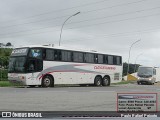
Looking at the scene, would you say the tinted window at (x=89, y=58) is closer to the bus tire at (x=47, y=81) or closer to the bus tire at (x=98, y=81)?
the bus tire at (x=98, y=81)

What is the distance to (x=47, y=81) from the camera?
30078mm

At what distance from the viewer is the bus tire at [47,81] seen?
29719 mm

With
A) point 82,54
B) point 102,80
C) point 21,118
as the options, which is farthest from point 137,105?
point 102,80

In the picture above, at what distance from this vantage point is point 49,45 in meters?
30.5

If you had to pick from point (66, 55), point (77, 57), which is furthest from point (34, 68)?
point (77, 57)

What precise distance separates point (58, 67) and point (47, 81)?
160cm

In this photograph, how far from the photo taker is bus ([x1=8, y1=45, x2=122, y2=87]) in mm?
28750

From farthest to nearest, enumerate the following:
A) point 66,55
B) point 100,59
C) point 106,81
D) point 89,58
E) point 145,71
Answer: point 145,71
point 106,81
point 100,59
point 89,58
point 66,55

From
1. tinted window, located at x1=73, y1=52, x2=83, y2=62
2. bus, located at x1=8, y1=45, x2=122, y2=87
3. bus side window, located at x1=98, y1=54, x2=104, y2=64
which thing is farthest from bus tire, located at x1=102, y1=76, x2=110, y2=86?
tinted window, located at x1=73, y1=52, x2=83, y2=62

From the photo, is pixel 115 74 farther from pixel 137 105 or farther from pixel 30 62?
pixel 137 105

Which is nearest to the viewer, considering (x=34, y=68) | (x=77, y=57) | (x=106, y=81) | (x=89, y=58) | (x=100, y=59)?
(x=34, y=68)

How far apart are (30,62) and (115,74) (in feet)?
38.1

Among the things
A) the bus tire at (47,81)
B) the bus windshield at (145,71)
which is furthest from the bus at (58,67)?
the bus windshield at (145,71)

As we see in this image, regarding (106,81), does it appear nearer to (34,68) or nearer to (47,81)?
(47,81)
